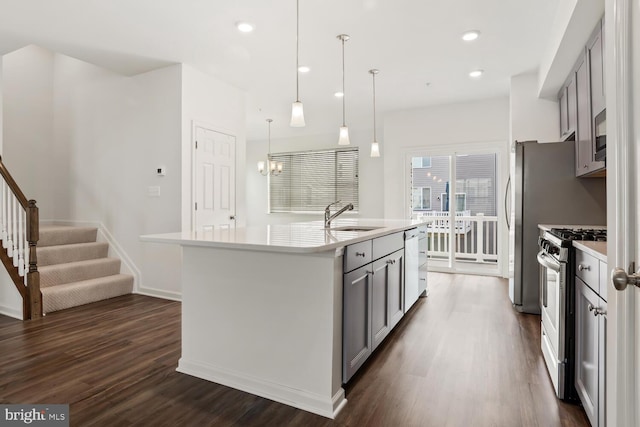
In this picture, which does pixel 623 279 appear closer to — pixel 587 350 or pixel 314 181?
pixel 587 350

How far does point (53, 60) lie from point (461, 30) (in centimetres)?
A: 554

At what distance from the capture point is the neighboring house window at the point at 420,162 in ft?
19.5

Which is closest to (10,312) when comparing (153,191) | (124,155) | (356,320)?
(153,191)

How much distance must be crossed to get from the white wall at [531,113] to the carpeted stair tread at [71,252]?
534 centimetres

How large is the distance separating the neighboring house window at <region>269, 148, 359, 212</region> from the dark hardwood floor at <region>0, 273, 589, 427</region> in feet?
14.3

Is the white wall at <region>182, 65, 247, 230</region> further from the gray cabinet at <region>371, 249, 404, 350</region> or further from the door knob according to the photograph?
the door knob

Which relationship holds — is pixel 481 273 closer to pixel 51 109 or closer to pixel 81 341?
pixel 81 341

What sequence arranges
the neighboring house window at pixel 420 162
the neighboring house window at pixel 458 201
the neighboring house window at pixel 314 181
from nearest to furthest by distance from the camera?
the neighboring house window at pixel 458 201 → the neighboring house window at pixel 420 162 → the neighboring house window at pixel 314 181

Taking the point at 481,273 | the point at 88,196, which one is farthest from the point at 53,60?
the point at 481,273

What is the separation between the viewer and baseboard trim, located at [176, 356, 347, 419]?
6.13ft

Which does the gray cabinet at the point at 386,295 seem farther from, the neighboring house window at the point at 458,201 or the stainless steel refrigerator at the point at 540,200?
the neighboring house window at the point at 458,201

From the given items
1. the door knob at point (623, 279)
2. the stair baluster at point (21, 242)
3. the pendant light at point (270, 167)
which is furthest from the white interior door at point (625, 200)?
the pendant light at point (270, 167)

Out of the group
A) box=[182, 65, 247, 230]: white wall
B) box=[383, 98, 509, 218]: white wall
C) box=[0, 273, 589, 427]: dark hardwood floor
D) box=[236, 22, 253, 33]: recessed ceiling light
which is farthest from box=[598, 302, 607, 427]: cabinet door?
box=[383, 98, 509, 218]: white wall

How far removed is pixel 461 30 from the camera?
3311mm
